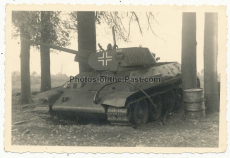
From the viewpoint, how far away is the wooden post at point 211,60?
792 cm

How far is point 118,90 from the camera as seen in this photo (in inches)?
277

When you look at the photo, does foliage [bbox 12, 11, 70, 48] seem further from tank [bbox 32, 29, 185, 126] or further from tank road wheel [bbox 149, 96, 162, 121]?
tank road wheel [bbox 149, 96, 162, 121]

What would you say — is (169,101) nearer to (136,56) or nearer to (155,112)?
(155,112)

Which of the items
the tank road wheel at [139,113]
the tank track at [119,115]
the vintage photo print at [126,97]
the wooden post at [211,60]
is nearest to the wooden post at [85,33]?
the vintage photo print at [126,97]

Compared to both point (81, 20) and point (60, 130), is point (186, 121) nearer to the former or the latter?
point (60, 130)

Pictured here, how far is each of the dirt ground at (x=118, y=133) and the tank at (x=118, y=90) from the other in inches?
15.1

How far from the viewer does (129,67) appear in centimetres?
816

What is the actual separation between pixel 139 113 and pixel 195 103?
1834mm

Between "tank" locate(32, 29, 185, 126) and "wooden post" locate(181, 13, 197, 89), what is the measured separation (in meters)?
0.68

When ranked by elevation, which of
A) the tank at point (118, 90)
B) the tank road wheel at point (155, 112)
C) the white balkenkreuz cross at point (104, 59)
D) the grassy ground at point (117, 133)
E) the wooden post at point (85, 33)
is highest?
the wooden post at point (85, 33)

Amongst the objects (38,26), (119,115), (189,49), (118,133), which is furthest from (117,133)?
(38,26)

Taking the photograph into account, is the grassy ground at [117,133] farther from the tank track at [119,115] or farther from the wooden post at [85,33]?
the wooden post at [85,33]

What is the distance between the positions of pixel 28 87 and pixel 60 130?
472cm

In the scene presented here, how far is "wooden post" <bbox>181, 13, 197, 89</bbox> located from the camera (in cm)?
779
